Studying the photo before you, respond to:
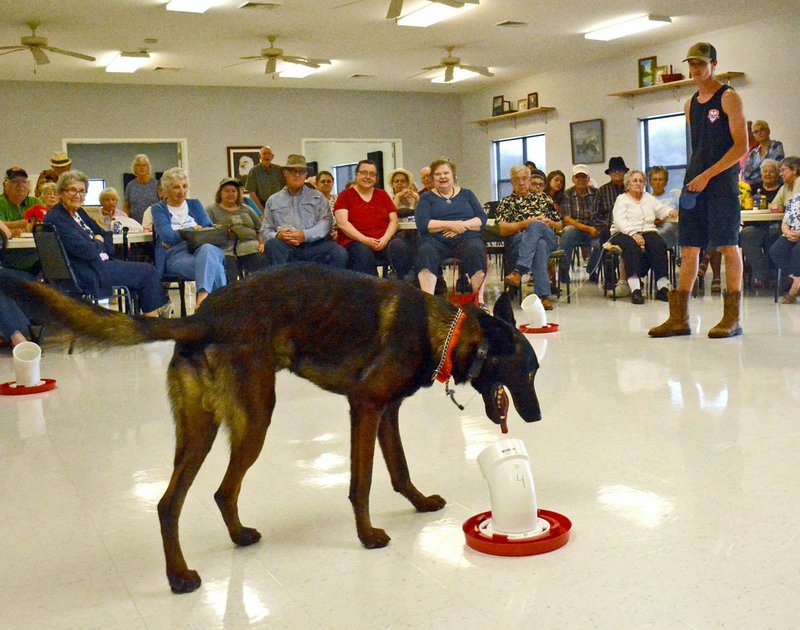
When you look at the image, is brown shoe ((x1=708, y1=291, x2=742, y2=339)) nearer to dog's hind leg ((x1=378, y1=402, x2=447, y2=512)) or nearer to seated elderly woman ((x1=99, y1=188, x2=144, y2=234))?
dog's hind leg ((x1=378, y1=402, x2=447, y2=512))

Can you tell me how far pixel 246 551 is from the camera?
7.72 feet

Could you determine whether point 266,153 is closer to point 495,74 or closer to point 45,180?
point 45,180

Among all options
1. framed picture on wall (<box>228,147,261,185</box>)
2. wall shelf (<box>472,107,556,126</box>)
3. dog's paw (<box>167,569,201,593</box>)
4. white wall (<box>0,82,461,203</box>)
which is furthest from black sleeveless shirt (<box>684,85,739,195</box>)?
white wall (<box>0,82,461,203</box>)

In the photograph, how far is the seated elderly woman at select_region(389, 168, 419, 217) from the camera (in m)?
8.24

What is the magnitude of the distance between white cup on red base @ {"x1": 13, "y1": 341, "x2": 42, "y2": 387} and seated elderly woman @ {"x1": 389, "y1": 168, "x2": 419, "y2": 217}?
4063mm

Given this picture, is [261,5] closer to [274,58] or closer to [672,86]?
[274,58]

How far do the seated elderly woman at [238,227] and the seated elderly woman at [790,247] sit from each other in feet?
13.7

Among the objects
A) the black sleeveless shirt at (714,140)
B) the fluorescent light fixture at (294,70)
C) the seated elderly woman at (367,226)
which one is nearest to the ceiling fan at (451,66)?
the fluorescent light fixture at (294,70)

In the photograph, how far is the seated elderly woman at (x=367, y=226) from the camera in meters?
6.93

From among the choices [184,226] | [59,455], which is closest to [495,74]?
[184,226]

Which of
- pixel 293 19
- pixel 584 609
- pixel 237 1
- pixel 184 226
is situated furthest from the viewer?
pixel 293 19

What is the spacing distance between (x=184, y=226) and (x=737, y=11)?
771 centimetres

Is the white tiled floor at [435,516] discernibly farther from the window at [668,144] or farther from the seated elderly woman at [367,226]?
the window at [668,144]

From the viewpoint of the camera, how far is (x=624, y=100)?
13766 millimetres
